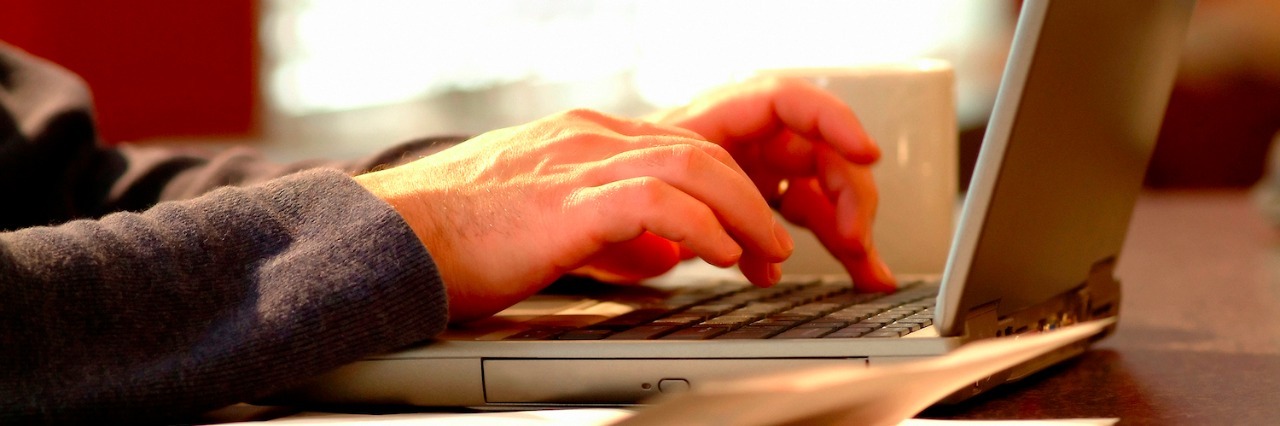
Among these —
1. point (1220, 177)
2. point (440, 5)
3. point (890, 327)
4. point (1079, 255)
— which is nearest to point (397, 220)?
point (890, 327)

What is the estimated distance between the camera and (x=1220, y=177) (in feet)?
14.2

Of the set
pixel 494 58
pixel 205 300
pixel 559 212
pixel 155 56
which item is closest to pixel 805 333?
pixel 559 212

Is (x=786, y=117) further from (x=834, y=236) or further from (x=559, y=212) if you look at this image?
(x=559, y=212)

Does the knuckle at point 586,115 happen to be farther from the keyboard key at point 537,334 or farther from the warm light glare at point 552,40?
the warm light glare at point 552,40

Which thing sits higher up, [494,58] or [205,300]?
[494,58]

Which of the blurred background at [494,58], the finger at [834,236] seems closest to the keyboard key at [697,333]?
the finger at [834,236]

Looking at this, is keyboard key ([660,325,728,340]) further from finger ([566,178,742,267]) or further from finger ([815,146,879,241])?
finger ([815,146,879,241])

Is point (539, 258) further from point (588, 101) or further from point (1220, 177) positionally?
point (1220, 177)

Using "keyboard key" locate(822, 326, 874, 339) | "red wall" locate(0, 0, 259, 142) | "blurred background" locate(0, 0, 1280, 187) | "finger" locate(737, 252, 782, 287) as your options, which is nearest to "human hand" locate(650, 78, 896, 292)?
"finger" locate(737, 252, 782, 287)

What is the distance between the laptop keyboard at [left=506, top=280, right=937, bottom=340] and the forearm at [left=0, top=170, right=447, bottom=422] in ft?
0.22

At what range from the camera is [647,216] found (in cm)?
54

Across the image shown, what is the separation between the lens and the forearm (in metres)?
0.45

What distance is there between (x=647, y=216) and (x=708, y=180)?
37 millimetres

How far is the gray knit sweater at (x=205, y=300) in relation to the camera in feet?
1.48
